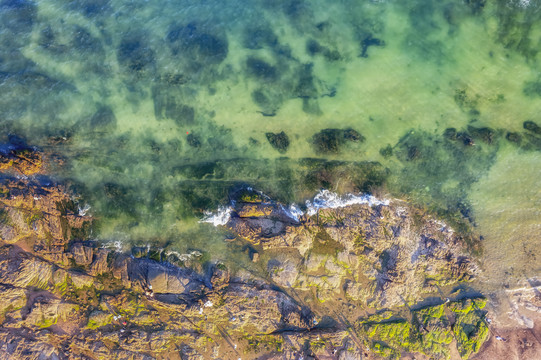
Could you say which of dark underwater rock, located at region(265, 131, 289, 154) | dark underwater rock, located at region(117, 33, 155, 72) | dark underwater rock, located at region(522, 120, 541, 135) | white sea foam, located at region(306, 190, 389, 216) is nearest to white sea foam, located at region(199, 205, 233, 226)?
dark underwater rock, located at region(265, 131, 289, 154)

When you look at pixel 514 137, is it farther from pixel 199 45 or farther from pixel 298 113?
pixel 199 45

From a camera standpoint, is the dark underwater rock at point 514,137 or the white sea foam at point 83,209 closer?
the dark underwater rock at point 514,137

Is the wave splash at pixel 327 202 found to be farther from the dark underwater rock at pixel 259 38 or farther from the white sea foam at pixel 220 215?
the dark underwater rock at pixel 259 38

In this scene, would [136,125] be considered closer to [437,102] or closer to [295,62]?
[295,62]

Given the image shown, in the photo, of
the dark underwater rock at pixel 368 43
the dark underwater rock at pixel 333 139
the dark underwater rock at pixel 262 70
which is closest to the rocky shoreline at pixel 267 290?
the dark underwater rock at pixel 333 139

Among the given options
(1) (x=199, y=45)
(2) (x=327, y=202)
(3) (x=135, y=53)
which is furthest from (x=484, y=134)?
(3) (x=135, y=53)

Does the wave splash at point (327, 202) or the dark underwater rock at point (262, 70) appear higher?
the dark underwater rock at point (262, 70)
